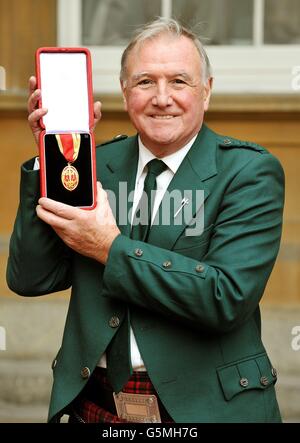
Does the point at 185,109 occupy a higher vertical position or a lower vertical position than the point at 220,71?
higher

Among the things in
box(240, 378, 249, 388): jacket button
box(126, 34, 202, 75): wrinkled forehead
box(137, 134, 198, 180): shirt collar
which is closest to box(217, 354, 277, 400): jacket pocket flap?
box(240, 378, 249, 388): jacket button

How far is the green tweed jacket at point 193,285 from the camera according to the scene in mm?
2703

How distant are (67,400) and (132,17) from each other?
392 centimetres

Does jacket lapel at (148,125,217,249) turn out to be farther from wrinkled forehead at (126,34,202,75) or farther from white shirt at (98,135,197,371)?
wrinkled forehead at (126,34,202,75)

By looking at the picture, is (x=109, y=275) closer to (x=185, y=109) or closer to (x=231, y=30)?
(x=185, y=109)

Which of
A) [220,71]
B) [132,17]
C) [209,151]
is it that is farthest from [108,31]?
[209,151]

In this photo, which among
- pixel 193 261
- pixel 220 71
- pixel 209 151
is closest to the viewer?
pixel 193 261

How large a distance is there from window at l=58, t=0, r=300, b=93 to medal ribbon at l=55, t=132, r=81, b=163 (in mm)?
3474

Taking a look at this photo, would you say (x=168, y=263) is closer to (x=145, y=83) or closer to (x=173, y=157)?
(x=173, y=157)

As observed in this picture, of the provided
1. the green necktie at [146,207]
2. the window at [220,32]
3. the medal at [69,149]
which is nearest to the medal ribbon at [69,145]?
the medal at [69,149]

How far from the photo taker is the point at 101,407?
9.46ft

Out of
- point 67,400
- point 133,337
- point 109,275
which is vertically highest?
point 109,275

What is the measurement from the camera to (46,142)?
280 cm

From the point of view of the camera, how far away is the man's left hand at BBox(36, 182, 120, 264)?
273cm
